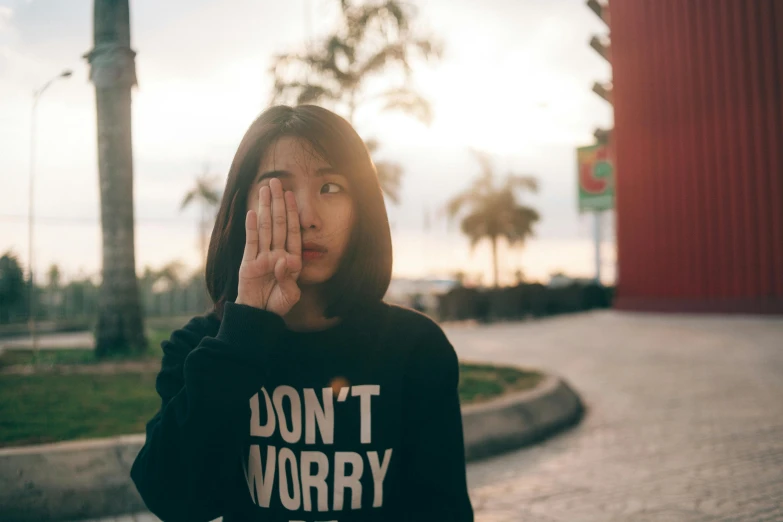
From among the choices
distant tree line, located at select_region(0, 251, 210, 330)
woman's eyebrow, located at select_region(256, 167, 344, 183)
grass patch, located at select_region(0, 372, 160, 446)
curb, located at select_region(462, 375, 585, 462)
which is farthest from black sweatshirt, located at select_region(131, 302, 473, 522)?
distant tree line, located at select_region(0, 251, 210, 330)

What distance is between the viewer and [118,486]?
305 cm

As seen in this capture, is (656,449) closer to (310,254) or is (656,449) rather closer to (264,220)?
(310,254)

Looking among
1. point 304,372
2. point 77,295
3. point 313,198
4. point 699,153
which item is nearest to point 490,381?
point 304,372

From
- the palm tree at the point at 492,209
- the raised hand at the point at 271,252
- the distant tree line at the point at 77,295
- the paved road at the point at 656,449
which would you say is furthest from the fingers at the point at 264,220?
the palm tree at the point at 492,209

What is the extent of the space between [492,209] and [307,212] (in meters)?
33.0

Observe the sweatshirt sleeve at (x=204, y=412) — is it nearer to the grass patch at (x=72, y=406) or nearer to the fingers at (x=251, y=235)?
the fingers at (x=251, y=235)

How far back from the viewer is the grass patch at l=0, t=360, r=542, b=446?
12.2 ft

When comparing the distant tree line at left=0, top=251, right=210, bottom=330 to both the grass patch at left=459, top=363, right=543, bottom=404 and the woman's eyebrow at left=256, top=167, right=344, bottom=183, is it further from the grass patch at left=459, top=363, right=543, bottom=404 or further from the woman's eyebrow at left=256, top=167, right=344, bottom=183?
the woman's eyebrow at left=256, top=167, right=344, bottom=183

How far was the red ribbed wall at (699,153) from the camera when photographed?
53.8 ft

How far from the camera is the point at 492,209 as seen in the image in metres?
33.9

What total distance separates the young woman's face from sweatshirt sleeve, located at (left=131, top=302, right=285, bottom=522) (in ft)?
0.53

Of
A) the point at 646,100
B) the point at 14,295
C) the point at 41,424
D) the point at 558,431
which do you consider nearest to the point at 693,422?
the point at 558,431

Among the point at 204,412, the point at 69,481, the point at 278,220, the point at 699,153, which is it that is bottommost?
the point at 69,481

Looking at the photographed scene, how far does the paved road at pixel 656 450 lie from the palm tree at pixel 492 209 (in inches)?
949
